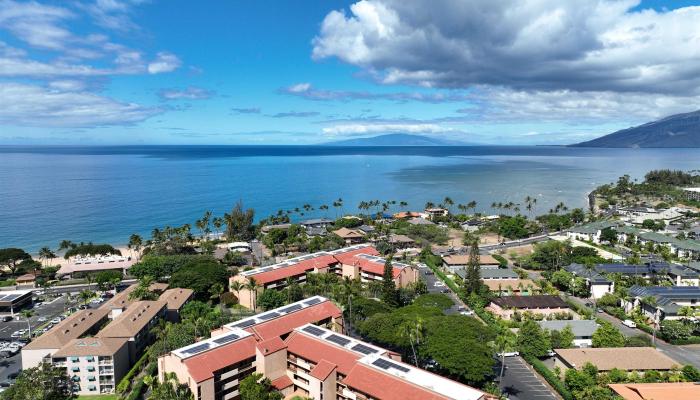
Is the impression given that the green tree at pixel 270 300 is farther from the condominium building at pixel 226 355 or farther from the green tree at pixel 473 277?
the green tree at pixel 473 277

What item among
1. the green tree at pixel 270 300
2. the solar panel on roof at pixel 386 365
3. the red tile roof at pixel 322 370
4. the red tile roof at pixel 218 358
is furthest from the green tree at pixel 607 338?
the green tree at pixel 270 300

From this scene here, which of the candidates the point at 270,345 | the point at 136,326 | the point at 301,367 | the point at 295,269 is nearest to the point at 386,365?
the point at 301,367

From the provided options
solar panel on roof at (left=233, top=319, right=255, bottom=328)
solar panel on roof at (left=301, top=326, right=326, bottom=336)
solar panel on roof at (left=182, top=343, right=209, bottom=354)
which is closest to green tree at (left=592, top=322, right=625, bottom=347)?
solar panel on roof at (left=301, top=326, right=326, bottom=336)

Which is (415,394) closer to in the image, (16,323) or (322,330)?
(322,330)

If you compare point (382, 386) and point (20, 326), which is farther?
point (20, 326)

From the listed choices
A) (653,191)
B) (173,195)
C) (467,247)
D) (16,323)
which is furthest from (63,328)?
(653,191)

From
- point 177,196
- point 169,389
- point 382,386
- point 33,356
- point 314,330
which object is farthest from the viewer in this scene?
point 177,196

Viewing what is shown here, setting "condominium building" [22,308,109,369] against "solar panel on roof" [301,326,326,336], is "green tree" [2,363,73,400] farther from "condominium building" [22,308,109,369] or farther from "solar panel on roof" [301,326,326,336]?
"solar panel on roof" [301,326,326,336]

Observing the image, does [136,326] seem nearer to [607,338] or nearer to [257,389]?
[257,389]
